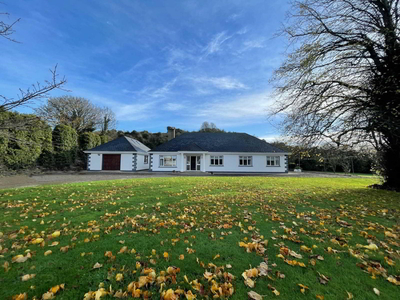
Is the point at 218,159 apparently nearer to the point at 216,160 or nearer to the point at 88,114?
the point at 216,160

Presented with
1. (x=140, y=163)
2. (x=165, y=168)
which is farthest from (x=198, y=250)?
(x=140, y=163)

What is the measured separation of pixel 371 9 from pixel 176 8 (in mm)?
10207

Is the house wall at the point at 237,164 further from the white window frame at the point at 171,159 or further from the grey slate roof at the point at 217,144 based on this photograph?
the grey slate roof at the point at 217,144

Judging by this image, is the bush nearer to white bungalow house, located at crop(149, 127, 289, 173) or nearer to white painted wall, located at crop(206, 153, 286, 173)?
white bungalow house, located at crop(149, 127, 289, 173)

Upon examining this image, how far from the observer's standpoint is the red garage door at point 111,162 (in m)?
27.5

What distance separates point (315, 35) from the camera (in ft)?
29.1

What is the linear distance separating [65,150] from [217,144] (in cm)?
2085

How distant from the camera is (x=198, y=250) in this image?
321cm

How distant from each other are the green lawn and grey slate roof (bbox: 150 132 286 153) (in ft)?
71.2

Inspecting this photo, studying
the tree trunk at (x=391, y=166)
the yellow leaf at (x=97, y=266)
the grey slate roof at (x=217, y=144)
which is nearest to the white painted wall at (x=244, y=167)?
the grey slate roof at (x=217, y=144)

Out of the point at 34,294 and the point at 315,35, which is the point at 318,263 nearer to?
the point at 34,294

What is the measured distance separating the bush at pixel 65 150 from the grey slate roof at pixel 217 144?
11.3m

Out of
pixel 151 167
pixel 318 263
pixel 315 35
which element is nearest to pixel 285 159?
pixel 151 167

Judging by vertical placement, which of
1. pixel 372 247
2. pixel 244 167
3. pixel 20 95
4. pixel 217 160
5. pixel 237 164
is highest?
pixel 20 95
